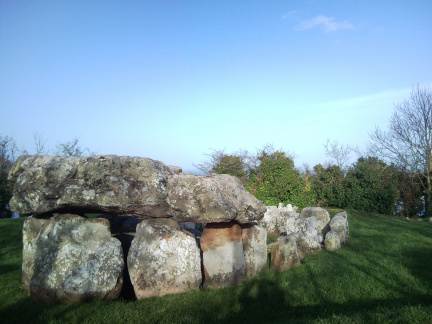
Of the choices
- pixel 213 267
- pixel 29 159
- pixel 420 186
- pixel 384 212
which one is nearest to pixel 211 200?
pixel 213 267

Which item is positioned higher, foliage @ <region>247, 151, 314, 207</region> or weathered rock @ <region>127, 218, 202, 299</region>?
foliage @ <region>247, 151, 314, 207</region>

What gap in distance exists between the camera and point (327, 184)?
69.4 ft

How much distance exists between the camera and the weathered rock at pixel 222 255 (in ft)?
23.3

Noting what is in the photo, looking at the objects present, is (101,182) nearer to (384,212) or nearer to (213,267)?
(213,267)

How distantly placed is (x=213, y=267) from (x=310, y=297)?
209 cm

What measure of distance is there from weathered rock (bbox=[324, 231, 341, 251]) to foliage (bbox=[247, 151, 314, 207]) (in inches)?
238

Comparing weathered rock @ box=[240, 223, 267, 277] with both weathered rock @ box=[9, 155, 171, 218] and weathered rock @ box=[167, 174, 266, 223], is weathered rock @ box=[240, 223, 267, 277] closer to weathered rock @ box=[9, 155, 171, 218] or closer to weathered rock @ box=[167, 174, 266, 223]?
weathered rock @ box=[167, 174, 266, 223]

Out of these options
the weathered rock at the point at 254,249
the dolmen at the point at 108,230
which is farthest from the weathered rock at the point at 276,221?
the dolmen at the point at 108,230

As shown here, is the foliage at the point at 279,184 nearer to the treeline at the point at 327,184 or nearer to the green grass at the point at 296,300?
the treeline at the point at 327,184

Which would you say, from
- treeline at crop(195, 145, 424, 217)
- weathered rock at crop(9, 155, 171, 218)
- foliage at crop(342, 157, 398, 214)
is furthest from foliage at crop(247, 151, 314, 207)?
weathered rock at crop(9, 155, 171, 218)

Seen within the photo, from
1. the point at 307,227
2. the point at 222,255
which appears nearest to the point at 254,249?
the point at 222,255

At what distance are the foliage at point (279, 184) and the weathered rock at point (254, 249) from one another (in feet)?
26.1

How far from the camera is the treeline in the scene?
53.0 ft

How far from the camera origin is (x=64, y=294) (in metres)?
6.12
